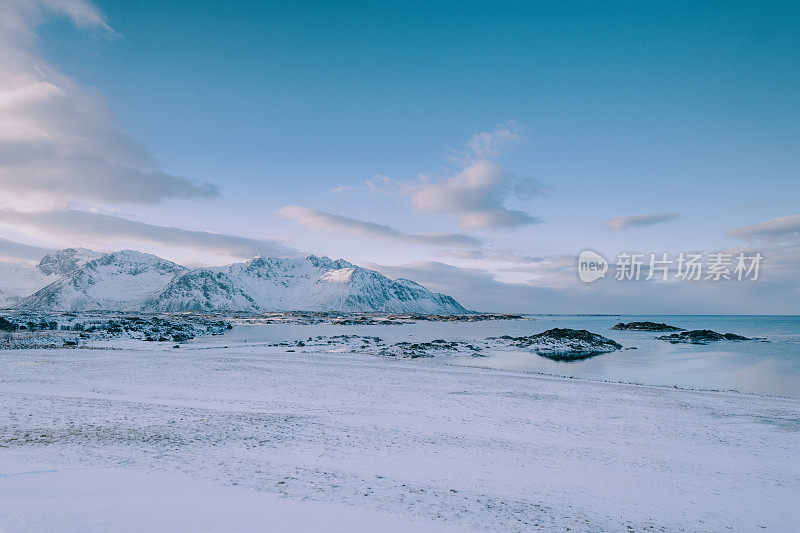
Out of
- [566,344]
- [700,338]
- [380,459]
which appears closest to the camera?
[380,459]

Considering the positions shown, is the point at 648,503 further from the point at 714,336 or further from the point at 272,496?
the point at 714,336

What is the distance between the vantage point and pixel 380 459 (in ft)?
37.1

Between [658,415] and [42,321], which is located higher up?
[658,415]

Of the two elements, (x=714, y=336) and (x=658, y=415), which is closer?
(x=658, y=415)

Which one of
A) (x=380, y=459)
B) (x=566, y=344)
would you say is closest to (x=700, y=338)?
(x=566, y=344)

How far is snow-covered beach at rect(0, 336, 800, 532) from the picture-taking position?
7645 mm

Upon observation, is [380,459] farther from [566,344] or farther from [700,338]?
[700,338]

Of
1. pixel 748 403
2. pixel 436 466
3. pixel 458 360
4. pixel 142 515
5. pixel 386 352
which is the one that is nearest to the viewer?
pixel 142 515

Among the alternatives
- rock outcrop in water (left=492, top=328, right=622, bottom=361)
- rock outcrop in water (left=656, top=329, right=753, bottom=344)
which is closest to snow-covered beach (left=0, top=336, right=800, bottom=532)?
rock outcrop in water (left=492, top=328, right=622, bottom=361)

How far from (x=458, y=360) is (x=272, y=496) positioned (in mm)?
38652

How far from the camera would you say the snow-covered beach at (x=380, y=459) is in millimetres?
7645

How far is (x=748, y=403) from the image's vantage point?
22844 mm

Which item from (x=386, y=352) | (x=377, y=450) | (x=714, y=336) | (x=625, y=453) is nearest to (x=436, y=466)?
(x=377, y=450)

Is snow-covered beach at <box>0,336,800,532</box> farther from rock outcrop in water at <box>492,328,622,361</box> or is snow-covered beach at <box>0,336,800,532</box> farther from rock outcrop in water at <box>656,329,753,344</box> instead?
rock outcrop in water at <box>656,329,753,344</box>
